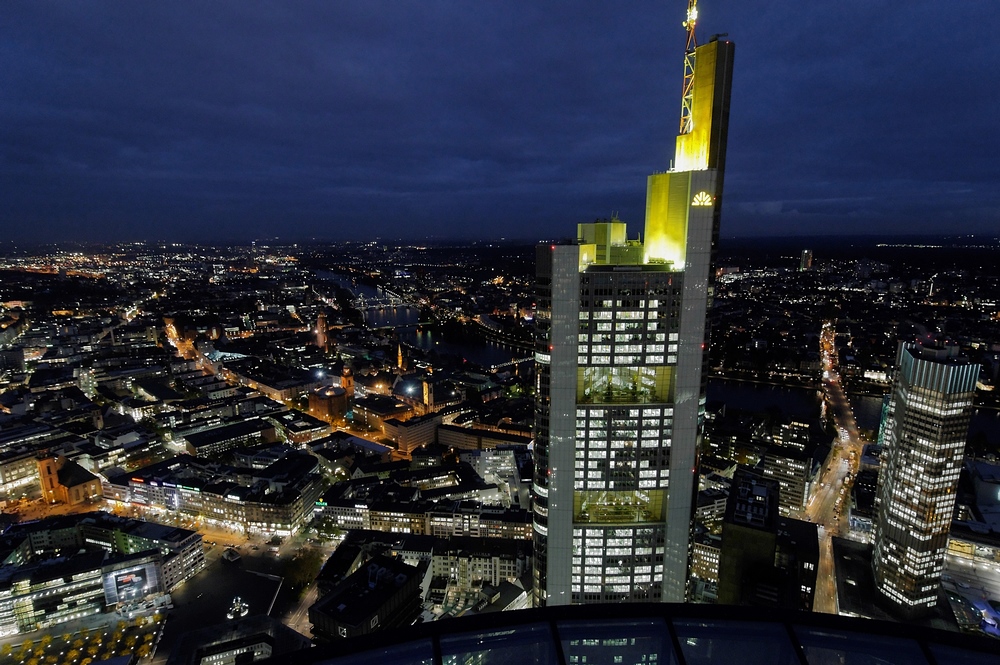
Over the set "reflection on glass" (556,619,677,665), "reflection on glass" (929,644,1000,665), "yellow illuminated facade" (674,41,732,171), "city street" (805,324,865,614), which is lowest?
"city street" (805,324,865,614)

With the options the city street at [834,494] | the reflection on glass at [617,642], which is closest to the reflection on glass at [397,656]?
the reflection on glass at [617,642]

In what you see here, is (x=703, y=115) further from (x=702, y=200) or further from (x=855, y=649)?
(x=855, y=649)

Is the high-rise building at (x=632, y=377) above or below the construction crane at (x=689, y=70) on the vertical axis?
below

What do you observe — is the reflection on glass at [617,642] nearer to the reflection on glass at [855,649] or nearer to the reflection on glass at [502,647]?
the reflection on glass at [502,647]

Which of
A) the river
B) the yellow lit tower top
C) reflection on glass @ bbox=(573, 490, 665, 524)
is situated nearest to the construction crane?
the yellow lit tower top

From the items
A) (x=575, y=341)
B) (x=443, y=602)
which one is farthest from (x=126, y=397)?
(x=575, y=341)

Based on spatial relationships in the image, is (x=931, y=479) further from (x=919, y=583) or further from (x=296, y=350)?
(x=296, y=350)

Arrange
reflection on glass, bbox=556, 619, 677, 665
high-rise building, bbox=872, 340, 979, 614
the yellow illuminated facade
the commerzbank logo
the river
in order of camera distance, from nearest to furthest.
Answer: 1. reflection on glass, bbox=556, 619, 677, 665
2. the yellow illuminated facade
3. the commerzbank logo
4. high-rise building, bbox=872, 340, 979, 614
5. the river

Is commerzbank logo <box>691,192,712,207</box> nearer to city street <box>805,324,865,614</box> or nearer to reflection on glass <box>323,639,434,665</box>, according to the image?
reflection on glass <box>323,639,434,665</box>
